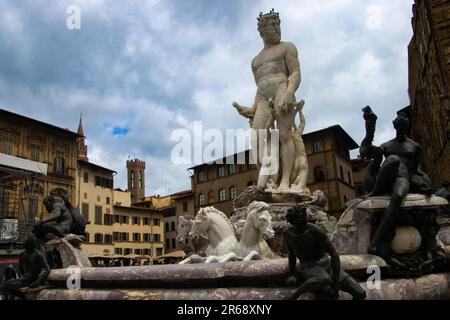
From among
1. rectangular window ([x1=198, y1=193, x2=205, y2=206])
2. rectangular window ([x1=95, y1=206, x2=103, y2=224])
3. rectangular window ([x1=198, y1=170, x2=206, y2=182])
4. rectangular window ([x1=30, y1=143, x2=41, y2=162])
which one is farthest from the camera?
rectangular window ([x1=198, y1=170, x2=206, y2=182])

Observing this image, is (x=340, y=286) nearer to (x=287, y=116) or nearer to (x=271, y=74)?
(x=287, y=116)

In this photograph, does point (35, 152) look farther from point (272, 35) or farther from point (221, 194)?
point (272, 35)

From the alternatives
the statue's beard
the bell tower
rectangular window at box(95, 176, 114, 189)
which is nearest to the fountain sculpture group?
the statue's beard

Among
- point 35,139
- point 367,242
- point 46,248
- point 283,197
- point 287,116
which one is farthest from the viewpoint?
point 35,139

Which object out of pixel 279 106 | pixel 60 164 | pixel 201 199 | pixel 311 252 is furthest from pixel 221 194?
pixel 311 252

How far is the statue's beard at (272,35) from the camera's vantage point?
8.59 metres

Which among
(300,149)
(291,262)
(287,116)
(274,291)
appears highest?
(287,116)

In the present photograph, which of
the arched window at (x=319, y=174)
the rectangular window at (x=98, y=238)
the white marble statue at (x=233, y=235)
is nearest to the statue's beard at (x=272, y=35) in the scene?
the white marble statue at (x=233, y=235)

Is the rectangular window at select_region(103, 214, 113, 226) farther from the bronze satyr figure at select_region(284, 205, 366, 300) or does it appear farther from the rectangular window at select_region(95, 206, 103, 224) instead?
the bronze satyr figure at select_region(284, 205, 366, 300)

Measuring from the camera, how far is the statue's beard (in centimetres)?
859

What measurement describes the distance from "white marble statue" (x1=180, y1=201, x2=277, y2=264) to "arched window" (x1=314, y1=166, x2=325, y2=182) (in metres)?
41.6

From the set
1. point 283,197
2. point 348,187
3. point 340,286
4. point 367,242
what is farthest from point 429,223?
point 348,187

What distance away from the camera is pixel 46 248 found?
6.20m
